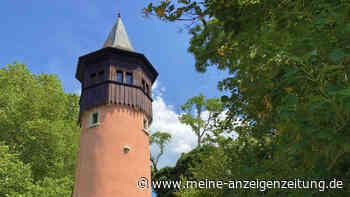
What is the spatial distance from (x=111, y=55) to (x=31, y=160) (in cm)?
894

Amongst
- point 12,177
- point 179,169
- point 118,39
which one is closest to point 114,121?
point 118,39

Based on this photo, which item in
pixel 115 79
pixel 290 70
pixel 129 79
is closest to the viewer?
pixel 290 70

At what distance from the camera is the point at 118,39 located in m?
18.7

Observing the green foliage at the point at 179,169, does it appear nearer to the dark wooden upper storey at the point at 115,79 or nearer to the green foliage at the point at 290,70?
the dark wooden upper storey at the point at 115,79

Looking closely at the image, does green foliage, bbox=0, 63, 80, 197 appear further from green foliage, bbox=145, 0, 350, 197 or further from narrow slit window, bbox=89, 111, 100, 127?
green foliage, bbox=145, 0, 350, 197

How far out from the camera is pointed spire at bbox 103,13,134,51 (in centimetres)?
1812

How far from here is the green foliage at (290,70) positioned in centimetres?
196

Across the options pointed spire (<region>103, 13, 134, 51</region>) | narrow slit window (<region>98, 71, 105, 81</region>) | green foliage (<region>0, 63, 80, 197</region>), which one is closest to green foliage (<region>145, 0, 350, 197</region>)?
narrow slit window (<region>98, 71, 105, 81</region>)

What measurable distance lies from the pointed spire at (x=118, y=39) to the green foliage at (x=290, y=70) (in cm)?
1480

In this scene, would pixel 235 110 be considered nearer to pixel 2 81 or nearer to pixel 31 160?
pixel 31 160

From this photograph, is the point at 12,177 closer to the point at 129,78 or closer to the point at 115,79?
the point at 115,79

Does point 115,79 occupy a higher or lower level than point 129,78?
lower

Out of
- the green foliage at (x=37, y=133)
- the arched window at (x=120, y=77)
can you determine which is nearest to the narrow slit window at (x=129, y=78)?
the arched window at (x=120, y=77)

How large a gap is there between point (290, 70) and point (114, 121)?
13905mm
